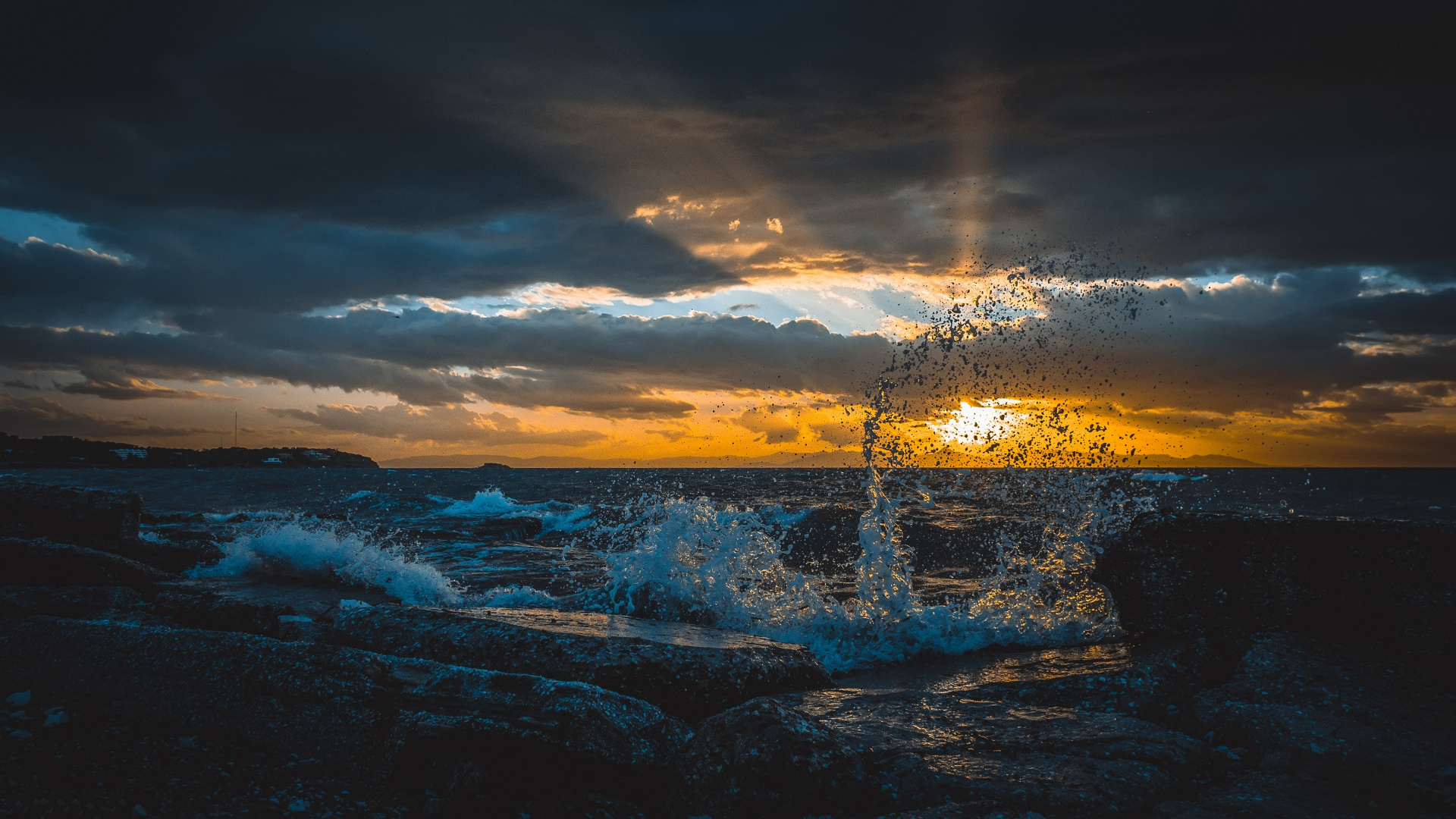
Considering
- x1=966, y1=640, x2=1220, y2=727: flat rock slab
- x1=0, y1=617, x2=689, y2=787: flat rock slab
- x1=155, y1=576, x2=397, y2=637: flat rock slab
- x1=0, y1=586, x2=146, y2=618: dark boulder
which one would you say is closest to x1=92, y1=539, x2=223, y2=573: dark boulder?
x1=155, y1=576, x2=397, y2=637: flat rock slab

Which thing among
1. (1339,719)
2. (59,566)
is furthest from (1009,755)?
(59,566)

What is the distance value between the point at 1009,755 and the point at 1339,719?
Answer: 5.67 feet

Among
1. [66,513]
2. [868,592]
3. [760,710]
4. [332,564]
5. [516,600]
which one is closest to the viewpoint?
[760,710]

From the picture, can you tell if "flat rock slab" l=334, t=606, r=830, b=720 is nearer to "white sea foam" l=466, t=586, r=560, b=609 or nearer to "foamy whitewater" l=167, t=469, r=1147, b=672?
"foamy whitewater" l=167, t=469, r=1147, b=672

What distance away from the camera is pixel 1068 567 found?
8.41 meters

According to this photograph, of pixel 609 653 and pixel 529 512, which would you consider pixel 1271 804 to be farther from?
pixel 529 512

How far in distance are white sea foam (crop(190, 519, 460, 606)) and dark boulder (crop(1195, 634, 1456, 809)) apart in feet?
23.8

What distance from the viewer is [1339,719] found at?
11.6ft

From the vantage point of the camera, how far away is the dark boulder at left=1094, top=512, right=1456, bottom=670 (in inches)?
167

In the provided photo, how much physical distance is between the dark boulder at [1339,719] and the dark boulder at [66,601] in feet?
23.3

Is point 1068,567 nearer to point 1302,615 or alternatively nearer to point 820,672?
point 1302,615

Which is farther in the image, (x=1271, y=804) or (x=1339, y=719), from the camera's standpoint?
(x=1339, y=719)

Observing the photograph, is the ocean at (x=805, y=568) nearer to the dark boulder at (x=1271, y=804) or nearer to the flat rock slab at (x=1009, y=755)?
the flat rock slab at (x=1009, y=755)

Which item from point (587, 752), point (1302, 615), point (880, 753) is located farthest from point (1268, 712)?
point (587, 752)
